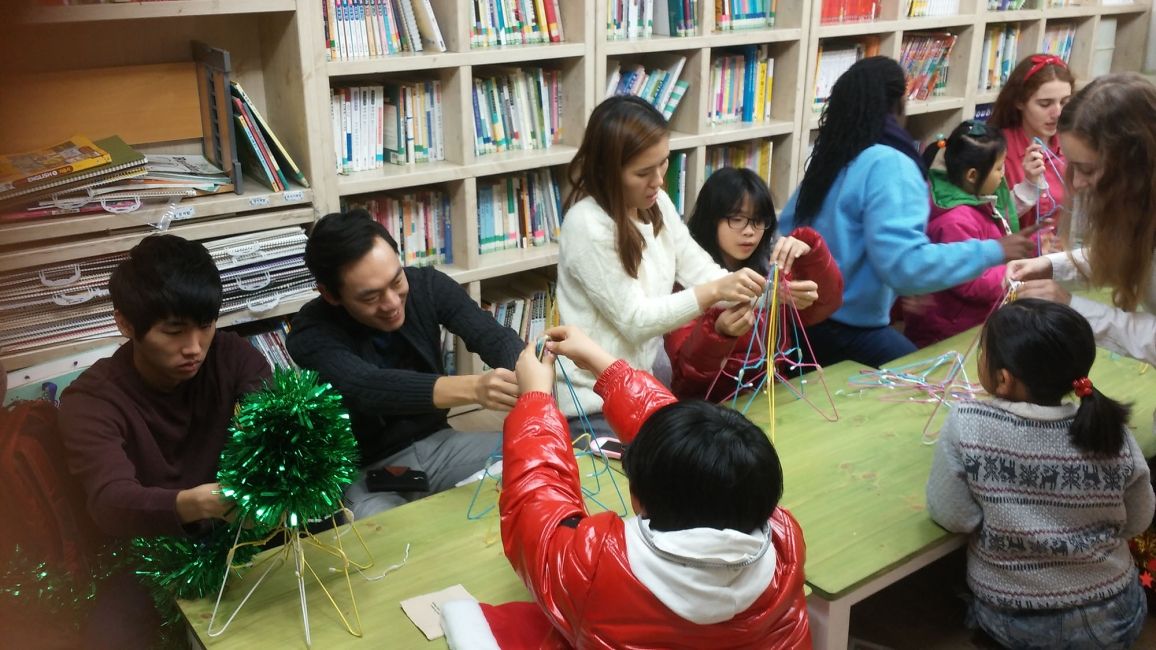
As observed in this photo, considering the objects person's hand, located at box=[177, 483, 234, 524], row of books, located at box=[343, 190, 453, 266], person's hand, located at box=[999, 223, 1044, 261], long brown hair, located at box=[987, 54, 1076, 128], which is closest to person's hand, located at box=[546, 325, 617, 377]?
person's hand, located at box=[177, 483, 234, 524]

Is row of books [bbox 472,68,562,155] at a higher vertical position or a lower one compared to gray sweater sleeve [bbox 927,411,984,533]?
higher

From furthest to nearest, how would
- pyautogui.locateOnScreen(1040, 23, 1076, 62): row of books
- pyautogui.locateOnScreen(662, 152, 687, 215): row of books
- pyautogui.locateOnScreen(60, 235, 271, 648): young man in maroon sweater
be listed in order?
pyautogui.locateOnScreen(1040, 23, 1076, 62): row of books
pyautogui.locateOnScreen(662, 152, 687, 215): row of books
pyautogui.locateOnScreen(60, 235, 271, 648): young man in maroon sweater

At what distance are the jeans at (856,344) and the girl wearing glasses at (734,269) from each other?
0.85 ft

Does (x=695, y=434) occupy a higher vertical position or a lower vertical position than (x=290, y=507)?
higher

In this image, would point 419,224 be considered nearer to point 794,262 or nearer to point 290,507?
point 794,262

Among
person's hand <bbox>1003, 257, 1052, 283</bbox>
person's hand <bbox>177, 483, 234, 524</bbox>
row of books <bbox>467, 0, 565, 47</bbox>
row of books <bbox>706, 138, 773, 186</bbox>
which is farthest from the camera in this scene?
row of books <bbox>706, 138, 773, 186</bbox>

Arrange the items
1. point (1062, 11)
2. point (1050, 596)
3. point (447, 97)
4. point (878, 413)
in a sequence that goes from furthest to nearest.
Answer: point (1062, 11), point (447, 97), point (878, 413), point (1050, 596)

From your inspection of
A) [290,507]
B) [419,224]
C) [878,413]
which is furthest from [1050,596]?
[419,224]

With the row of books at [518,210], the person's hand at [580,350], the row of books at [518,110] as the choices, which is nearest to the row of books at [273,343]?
the row of books at [518,210]

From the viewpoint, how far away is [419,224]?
3254 mm

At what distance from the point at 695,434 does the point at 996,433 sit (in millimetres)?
852

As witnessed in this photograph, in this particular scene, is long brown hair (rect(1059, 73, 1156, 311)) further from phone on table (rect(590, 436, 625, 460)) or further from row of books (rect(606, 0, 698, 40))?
row of books (rect(606, 0, 698, 40))

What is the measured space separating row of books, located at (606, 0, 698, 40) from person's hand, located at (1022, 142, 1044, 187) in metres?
1.26

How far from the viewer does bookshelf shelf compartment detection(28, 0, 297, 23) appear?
7.36ft
